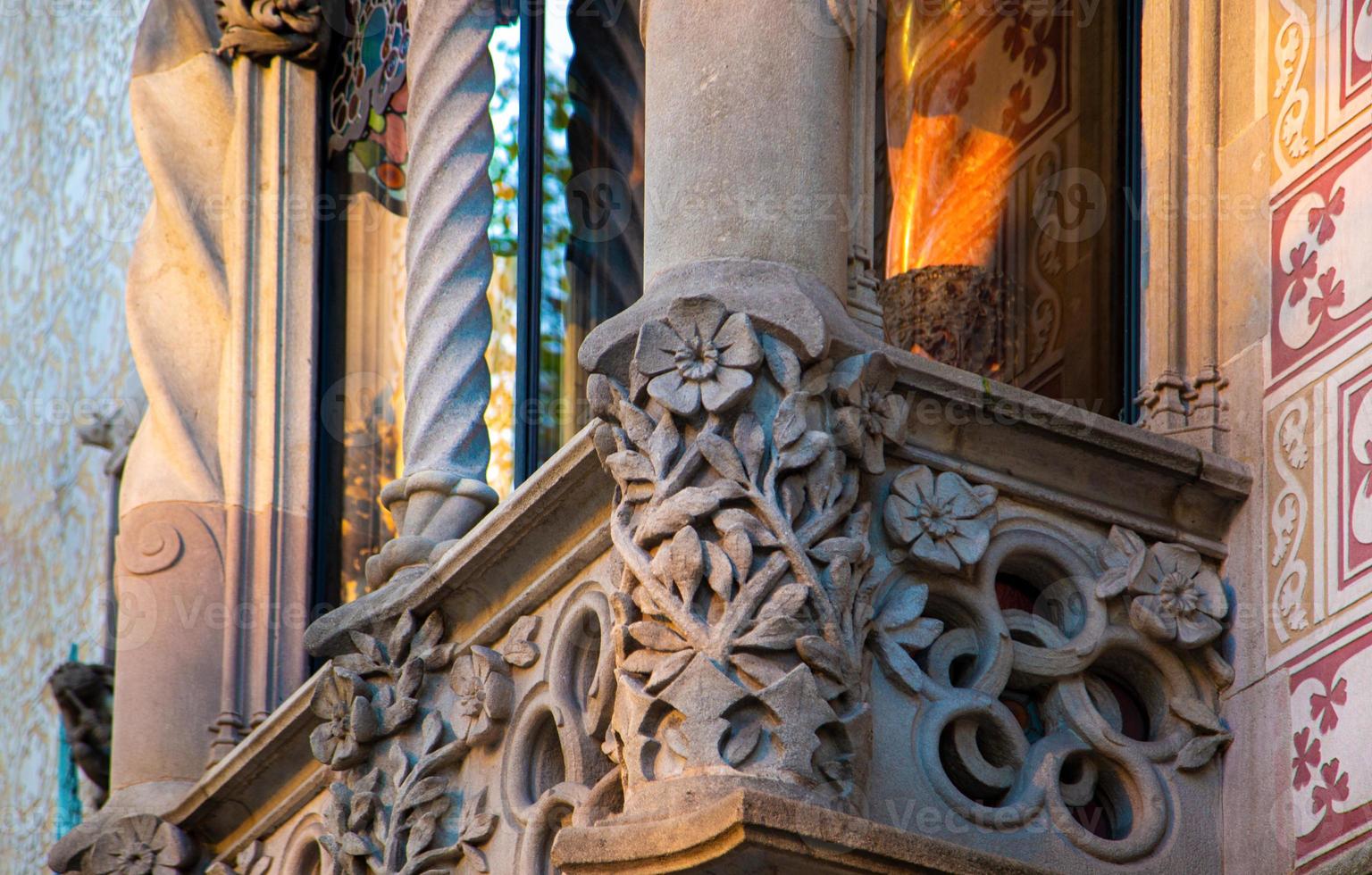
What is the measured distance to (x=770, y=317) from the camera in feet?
18.3

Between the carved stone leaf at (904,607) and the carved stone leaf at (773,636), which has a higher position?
the carved stone leaf at (904,607)

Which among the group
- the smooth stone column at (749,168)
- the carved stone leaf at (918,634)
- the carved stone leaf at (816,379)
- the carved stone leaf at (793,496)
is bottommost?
the carved stone leaf at (918,634)

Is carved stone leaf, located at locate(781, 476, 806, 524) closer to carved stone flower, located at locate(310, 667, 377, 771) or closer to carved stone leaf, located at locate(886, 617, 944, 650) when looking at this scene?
carved stone leaf, located at locate(886, 617, 944, 650)

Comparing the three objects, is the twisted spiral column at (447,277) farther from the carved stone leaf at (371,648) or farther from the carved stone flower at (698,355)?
the carved stone flower at (698,355)

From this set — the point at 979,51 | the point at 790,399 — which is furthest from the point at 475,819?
the point at 979,51

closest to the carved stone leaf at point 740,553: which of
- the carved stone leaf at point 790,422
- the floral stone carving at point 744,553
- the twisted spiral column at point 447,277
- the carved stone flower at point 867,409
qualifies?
the floral stone carving at point 744,553

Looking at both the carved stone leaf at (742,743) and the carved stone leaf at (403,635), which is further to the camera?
the carved stone leaf at (403,635)

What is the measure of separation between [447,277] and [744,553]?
2.58 meters

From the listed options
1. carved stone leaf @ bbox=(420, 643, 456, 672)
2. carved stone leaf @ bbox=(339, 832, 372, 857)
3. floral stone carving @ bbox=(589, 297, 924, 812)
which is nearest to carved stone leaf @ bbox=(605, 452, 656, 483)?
floral stone carving @ bbox=(589, 297, 924, 812)

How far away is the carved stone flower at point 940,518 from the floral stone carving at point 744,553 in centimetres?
9

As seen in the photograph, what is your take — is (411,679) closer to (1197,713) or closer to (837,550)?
(837,550)

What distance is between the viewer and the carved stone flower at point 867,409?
5605 millimetres

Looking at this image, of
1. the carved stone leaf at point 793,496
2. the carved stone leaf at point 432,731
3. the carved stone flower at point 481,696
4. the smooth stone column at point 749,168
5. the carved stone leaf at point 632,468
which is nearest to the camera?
the carved stone leaf at point 793,496

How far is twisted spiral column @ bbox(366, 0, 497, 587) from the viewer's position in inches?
301
